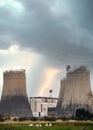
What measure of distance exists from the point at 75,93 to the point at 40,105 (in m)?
47.7

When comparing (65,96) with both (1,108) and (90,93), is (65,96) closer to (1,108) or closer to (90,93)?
(90,93)

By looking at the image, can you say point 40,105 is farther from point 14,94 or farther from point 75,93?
point 75,93

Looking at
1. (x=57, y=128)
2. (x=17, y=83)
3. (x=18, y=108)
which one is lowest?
(x=57, y=128)

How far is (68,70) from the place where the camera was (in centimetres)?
9331

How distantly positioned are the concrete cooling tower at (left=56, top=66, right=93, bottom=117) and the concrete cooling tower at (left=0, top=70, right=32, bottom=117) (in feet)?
29.5

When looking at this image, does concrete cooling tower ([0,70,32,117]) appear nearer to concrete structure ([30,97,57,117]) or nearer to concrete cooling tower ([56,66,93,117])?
concrete cooling tower ([56,66,93,117])

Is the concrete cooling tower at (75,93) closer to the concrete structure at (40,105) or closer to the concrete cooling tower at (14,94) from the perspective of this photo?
the concrete cooling tower at (14,94)

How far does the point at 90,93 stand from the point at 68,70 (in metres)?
12.6

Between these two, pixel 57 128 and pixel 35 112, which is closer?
pixel 57 128

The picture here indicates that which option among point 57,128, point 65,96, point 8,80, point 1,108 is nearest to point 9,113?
point 1,108

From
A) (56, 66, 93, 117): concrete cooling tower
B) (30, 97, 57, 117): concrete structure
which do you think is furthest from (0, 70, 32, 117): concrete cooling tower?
(30, 97, 57, 117): concrete structure

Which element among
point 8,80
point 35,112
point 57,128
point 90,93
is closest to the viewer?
point 57,128

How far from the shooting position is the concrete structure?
122700 mm

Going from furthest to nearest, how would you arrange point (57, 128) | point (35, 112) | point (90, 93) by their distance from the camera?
point (35, 112)
point (90, 93)
point (57, 128)
